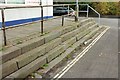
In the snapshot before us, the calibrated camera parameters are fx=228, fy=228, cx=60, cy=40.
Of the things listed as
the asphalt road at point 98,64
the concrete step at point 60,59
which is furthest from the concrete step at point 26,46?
the asphalt road at point 98,64

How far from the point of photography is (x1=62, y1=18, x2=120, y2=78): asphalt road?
623 centimetres

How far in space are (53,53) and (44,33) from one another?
48.8 inches

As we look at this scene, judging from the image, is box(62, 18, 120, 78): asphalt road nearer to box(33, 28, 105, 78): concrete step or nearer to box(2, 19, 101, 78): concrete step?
box(33, 28, 105, 78): concrete step

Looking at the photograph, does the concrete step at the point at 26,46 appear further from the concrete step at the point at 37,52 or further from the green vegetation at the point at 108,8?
the green vegetation at the point at 108,8

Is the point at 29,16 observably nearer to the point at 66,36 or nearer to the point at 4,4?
the point at 4,4

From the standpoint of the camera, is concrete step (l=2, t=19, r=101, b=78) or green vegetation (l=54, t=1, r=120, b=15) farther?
green vegetation (l=54, t=1, r=120, b=15)

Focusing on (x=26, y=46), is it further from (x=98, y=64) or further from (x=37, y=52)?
(x=98, y=64)

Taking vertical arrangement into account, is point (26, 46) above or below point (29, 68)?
above

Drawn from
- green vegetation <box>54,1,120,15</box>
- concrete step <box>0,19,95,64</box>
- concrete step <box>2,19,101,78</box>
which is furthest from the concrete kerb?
green vegetation <box>54,1,120,15</box>

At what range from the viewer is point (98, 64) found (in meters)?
7.15

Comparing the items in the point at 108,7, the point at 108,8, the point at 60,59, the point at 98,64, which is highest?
the point at 108,7

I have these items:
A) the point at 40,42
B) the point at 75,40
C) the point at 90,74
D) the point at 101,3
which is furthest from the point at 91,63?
the point at 101,3

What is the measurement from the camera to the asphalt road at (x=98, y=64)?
6.23 meters

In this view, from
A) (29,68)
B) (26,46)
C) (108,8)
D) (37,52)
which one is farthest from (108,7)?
(29,68)
